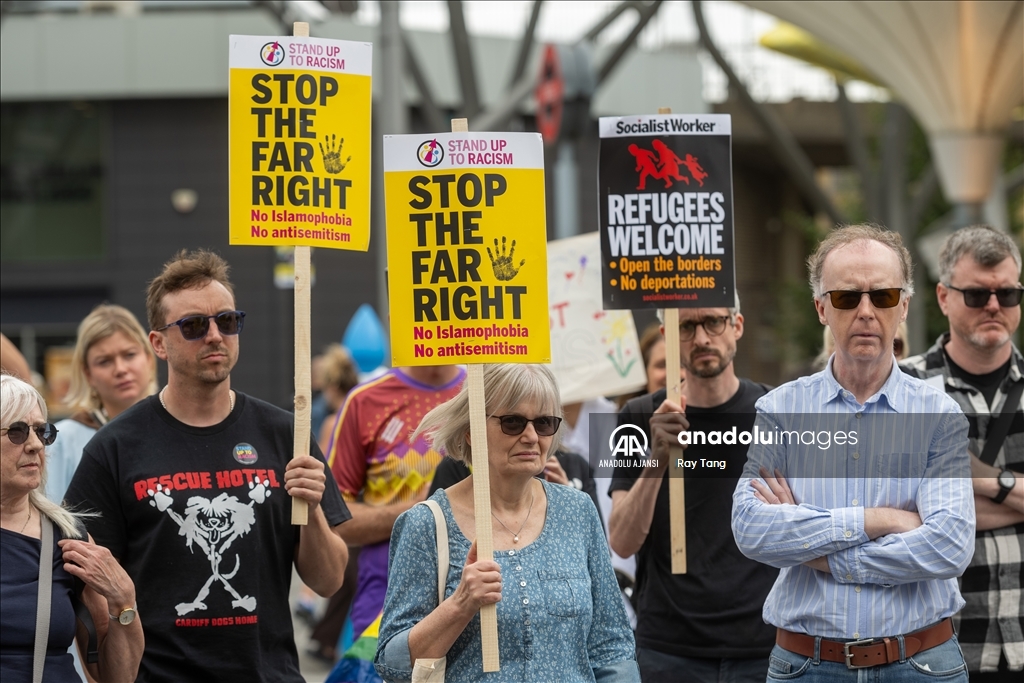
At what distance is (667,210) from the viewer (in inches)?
Answer: 183

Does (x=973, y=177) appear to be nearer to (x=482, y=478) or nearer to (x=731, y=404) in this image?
(x=731, y=404)

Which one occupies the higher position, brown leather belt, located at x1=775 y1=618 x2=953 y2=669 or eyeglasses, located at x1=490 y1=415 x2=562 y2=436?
eyeglasses, located at x1=490 y1=415 x2=562 y2=436

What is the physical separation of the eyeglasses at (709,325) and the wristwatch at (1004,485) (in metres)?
1.07

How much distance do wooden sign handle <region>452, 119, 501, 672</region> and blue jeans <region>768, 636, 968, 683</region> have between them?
2.88 feet

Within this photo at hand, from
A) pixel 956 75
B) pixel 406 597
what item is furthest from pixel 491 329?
pixel 956 75

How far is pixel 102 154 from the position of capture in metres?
24.2

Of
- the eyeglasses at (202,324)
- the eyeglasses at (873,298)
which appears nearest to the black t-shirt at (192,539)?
the eyeglasses at (202,324)

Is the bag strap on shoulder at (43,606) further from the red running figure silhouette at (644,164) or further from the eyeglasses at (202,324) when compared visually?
the red running figure silhouette at (644,164)

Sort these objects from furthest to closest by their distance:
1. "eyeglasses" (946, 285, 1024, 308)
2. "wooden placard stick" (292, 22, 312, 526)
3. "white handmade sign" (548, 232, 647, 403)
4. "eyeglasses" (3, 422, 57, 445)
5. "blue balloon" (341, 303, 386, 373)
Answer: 1. "blue balloon" (341, 303, 386, 373)
2. "white handmade sign" (548, 232, 647, 403)
3. "eyeglasses" (946, 285, 1024, 308)
4. "wooden placard stick" (292, 22, 312, 526)
5. "eyeglasses" (3, 422, 57, 445)

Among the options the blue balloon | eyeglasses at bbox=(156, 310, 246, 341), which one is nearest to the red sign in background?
the blue balloon

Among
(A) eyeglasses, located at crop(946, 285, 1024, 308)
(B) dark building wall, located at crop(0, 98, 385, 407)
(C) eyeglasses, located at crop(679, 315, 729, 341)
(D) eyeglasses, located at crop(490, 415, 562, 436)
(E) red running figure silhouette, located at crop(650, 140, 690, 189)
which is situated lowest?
(D) eyeglasses, located at crop(490, 415, 562, 436)

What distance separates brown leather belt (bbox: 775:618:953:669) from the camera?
364 cm

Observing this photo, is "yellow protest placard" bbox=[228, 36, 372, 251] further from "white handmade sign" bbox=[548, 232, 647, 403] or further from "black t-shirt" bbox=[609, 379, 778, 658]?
"white handmade sign" bbox=[548, 232, 647, 403]

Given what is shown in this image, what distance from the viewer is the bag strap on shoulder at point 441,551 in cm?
351
